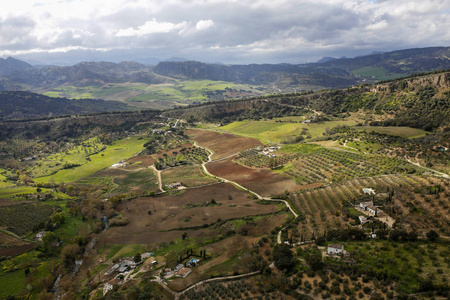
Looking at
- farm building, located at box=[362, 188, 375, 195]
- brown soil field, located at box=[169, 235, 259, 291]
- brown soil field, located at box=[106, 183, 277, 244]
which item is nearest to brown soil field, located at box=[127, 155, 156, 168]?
brown soil field, located at box=[106, 183, 277, 244]

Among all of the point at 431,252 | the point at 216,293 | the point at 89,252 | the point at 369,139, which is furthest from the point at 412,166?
the point at 89,252

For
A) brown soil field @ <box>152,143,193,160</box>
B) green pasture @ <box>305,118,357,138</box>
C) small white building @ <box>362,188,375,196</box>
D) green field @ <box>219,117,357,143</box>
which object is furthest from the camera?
green field @ <box>219,117,357,143</box>

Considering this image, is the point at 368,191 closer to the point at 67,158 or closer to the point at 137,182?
the point at 137,182

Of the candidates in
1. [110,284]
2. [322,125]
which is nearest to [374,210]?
[110,284]

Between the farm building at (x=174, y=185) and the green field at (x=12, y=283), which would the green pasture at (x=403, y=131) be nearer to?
the farm building at (x=174, y=185)

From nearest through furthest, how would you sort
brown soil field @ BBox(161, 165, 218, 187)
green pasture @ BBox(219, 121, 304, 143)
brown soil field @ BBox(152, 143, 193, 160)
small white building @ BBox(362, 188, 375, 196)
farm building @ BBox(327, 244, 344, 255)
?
farm building @ BBox(327, 244, 344, 255) < small white building @ BBox(362, 188, 375, 196) < brown soil field @ BBox(161, 165, 218, 187) < brown soil field @ BBox(152, 143, 193, 160) < green pasture @ BBox(219, 121, 304, 143)

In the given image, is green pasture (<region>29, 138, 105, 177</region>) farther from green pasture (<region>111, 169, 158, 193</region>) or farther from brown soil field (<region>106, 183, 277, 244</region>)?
brown soil field (<region>106, 183, 277, 244</region>)
